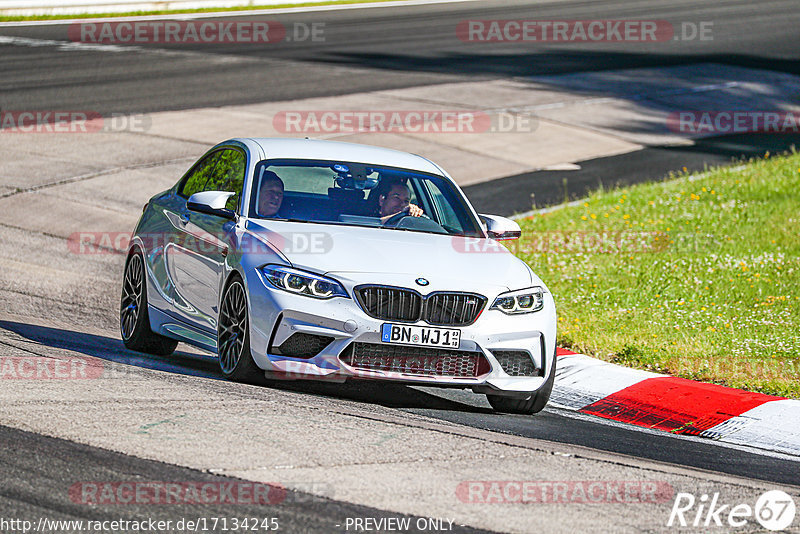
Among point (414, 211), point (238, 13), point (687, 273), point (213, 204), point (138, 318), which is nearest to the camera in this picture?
point (213, 204)

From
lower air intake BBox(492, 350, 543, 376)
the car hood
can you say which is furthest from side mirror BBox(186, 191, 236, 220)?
lower air intake BBox(492, 350, 543, 376)

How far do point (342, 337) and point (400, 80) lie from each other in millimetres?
21216

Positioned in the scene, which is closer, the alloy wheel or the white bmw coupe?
the white bmw coupe

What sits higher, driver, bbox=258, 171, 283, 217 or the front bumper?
driver, bbox=258, 171, 283, 217

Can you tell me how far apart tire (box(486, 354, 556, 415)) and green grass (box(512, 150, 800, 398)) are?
6.15 ft

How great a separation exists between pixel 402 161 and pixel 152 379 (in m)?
2.72

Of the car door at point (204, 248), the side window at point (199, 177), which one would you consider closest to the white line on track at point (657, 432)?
the car door at point (204, 248)

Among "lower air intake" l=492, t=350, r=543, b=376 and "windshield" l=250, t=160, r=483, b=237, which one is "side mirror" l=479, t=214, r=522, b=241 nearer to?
"windshield" l=250, t=160, r=483, b=237

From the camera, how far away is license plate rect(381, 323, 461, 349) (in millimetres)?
7523

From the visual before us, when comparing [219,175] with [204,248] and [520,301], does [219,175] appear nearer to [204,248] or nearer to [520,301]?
[204,248]

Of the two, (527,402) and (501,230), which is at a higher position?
(501,230)

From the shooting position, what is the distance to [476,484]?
5930 mm

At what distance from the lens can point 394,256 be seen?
25.8 feet

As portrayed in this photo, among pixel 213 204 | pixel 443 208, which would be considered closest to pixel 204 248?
pixel 213 204
